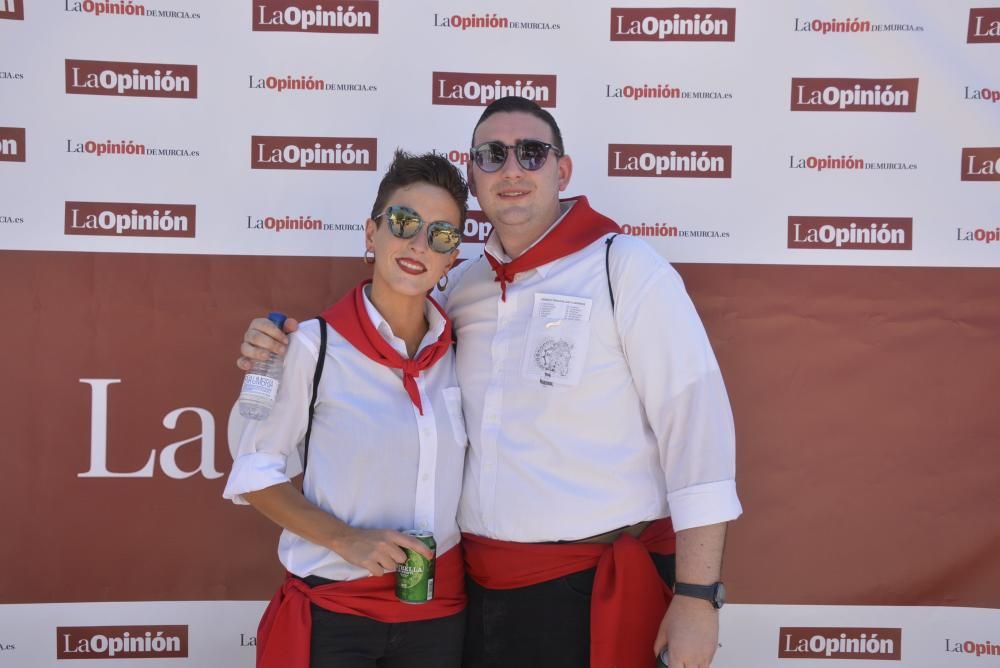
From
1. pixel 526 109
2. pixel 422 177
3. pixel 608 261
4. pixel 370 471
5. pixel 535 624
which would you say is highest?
pixel 526 109

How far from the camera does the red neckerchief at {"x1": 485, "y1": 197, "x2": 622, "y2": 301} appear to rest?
2016 millimetres

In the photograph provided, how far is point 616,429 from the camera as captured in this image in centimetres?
193

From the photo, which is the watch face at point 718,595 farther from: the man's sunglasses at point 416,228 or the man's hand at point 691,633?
the man's sunglasses at point 416,228

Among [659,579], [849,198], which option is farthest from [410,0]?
[659,579]

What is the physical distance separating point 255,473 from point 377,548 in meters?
0.32

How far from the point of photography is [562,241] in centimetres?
202

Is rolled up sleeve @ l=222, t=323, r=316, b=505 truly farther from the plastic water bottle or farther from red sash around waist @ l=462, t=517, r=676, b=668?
red sash around waist @ l=462, t=517, r=676, b=668

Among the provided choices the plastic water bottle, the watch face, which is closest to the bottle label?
the plastic water bottle

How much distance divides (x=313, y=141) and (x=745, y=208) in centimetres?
153

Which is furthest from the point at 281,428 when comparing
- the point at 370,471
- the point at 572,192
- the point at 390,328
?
the point at 572,192

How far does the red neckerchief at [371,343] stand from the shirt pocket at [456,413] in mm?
93

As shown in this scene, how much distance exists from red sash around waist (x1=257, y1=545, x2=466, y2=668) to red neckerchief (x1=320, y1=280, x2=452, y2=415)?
418 millimetres

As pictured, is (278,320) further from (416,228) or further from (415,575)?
(415,575)

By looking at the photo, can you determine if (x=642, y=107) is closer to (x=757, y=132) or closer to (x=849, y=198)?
(x=757, y=132)
